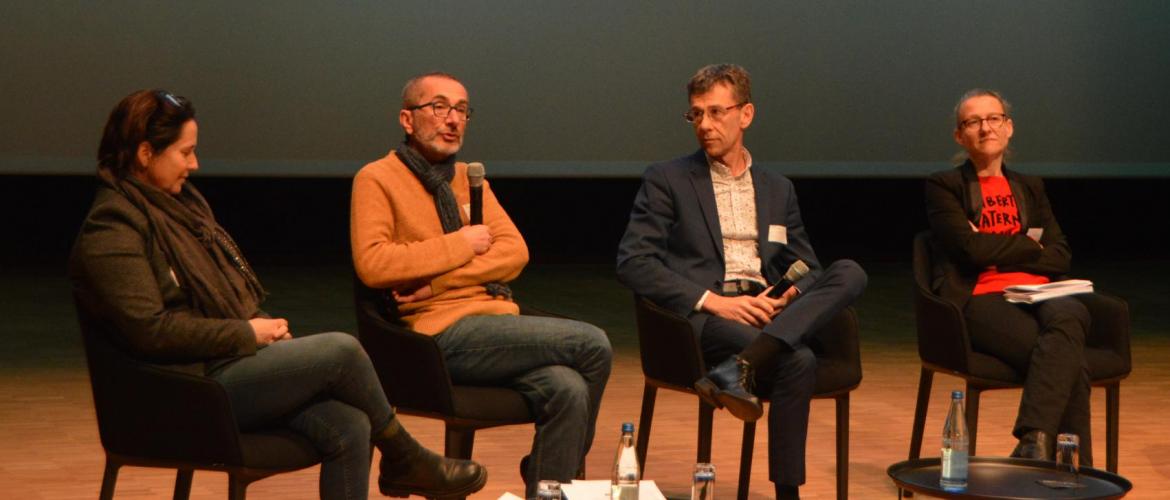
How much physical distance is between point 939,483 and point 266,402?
1501 mm

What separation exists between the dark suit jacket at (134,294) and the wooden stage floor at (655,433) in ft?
4.12

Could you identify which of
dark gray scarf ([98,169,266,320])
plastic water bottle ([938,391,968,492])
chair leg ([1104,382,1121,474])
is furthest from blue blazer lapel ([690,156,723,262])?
dark gray scarf ([98,169,266,320])

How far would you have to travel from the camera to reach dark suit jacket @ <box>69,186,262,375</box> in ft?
9.90

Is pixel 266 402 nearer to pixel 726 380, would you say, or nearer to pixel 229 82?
pixel 726 380

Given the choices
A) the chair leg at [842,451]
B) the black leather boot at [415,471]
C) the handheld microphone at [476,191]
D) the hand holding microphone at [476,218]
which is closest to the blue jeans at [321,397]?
the black leather boot at [415,471]

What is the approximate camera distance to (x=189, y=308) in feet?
10.6

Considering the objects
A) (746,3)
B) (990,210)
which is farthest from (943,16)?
(990,210)

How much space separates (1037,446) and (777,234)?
0.96 metres

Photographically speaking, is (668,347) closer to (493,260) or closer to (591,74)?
(493,260)

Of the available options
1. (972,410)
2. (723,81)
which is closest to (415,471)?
(723,81)

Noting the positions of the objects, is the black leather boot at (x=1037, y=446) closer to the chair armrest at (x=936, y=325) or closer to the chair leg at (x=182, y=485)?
the chair armrest at (x=936, y=325)

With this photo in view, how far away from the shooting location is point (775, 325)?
13.1ft

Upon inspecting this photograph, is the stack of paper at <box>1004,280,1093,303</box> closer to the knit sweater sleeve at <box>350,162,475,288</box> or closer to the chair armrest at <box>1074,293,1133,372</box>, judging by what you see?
the chair armrest at <box>1074,293,1133,372</box>

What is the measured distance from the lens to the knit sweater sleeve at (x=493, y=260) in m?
3.89
